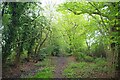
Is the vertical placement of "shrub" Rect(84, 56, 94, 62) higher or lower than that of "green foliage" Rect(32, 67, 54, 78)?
higher

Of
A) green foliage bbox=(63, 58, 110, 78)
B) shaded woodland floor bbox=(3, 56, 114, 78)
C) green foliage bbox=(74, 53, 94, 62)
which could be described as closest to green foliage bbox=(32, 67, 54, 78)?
shaded woodland floor bbox=(3, 56, 114, 78)

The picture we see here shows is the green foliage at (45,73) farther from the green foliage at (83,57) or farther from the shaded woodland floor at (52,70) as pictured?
the green foliage at (83,57)

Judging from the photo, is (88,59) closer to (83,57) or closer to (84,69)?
(83,57)

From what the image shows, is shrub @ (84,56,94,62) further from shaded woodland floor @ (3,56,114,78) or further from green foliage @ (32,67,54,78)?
green foliage @ (32,67,54,78)

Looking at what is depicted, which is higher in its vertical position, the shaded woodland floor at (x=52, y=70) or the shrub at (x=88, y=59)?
the shrub at (x=88, y=59)

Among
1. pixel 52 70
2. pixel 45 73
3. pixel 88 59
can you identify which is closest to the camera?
pixel 45 73

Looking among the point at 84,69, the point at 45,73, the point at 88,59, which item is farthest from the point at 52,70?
the point at 88,59

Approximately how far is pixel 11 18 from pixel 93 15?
60.5 inches

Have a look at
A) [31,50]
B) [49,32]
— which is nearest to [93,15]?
[49,32]

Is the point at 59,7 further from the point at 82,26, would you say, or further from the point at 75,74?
the point at 75,74

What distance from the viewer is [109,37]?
149 inches

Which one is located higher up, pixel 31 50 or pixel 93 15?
pixel 93 15

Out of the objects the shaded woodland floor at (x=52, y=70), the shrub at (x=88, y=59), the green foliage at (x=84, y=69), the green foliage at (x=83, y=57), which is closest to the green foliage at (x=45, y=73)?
the shaded woodland floor at (x=52, y=70)

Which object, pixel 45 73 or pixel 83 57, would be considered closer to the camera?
pixel 45 73
